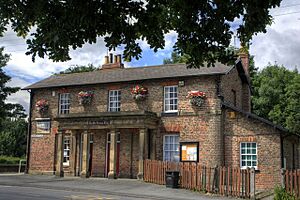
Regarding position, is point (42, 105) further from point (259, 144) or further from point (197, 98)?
point (259, 144)

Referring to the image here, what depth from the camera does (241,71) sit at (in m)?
28.2

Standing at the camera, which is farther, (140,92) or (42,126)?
(42,126)

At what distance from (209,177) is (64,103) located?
42.8 feet

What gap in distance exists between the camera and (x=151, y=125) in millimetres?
24266

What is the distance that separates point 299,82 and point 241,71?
13.8m

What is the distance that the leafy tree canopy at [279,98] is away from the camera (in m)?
38.4

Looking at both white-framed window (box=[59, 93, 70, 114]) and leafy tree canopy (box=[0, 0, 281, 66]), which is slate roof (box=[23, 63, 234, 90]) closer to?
white-framed window (box=[59, 93, 70, 114])

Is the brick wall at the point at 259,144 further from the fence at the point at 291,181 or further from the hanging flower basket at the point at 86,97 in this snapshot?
the hanging flower basket at the point at 86,97

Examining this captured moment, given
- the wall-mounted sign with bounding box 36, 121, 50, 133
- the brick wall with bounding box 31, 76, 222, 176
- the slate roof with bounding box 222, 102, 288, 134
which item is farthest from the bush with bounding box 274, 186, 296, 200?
the wall-mounted sign with bounding box 36, 121, 50, 133

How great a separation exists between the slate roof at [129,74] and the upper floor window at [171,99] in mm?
851

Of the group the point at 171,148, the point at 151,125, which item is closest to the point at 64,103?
Answer: the point at 151,125

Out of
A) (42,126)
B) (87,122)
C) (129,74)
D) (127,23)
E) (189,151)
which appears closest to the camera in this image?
(127,23)

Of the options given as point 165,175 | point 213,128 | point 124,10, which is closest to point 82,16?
point 124,10

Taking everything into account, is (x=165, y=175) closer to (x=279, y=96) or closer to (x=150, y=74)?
(x=150, y=74)
